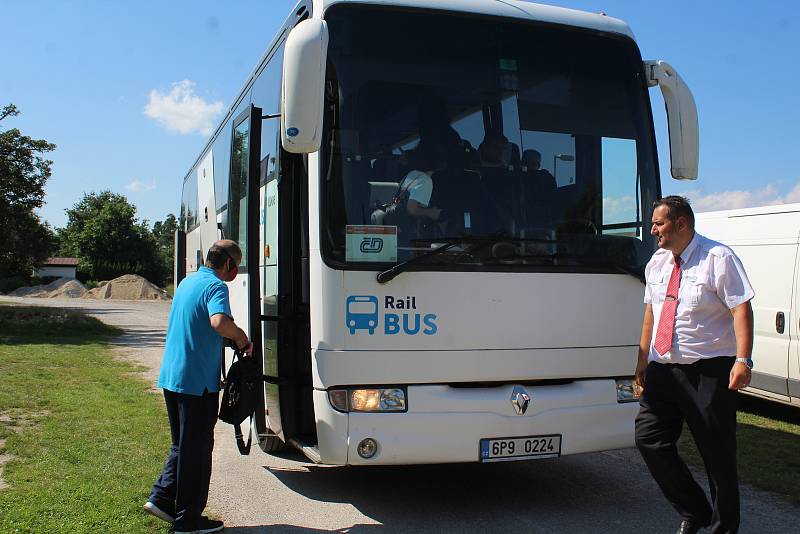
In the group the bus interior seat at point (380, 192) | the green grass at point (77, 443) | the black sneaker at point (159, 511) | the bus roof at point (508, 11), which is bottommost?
the green grass at point (77, 443)

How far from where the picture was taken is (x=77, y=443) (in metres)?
7.75

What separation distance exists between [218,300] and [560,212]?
2447 millimetres

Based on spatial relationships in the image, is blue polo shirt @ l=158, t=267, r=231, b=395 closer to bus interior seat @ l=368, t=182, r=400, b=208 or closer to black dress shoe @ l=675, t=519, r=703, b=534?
bus interior seat @ l=368, t=182, r=400, b=208

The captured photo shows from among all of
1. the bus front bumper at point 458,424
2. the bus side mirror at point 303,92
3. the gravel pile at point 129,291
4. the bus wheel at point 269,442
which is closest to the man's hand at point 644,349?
the bus front bumper at point 458,424

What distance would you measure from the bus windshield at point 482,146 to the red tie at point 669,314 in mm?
909

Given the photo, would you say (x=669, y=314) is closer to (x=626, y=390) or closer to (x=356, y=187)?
(x=626, y=390)

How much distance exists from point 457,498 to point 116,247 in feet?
258

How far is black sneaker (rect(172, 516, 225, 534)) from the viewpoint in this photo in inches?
196

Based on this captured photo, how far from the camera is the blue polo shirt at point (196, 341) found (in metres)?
4.93

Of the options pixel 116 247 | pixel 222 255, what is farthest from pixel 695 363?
pixel 116 247

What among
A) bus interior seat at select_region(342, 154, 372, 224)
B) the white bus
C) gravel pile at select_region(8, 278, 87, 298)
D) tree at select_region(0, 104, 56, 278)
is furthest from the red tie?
gravel pile at select_region(8, 278, 87, 298)

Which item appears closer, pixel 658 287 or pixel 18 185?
pixel 658 287

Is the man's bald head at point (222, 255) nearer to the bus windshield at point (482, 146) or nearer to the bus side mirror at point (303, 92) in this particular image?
the bus windshield at point (482, 146)

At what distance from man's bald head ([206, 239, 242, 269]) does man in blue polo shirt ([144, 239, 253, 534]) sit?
8cm
